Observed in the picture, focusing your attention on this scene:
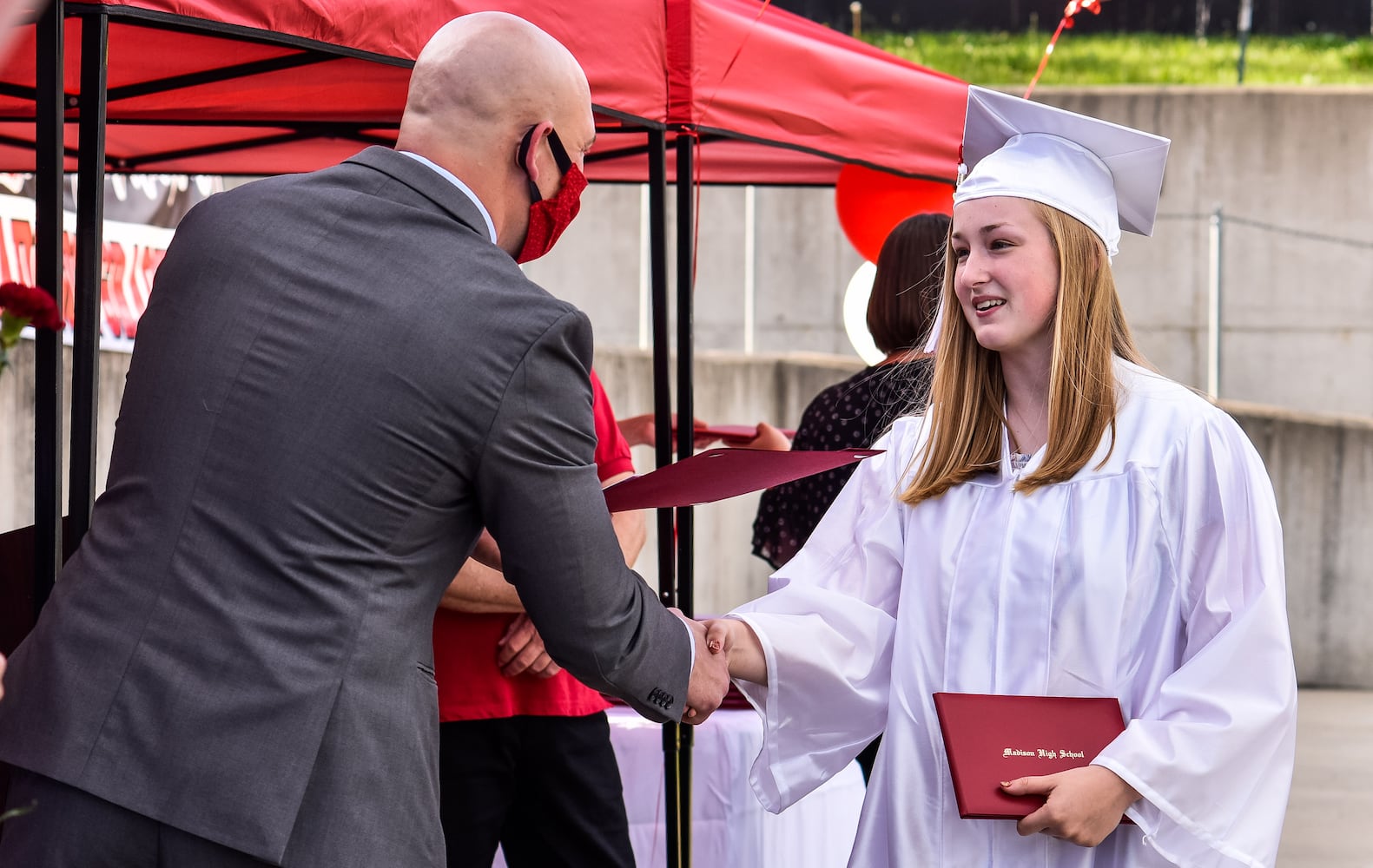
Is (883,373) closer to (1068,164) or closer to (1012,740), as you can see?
(1068,164)

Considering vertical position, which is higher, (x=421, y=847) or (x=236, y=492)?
(x=236, y=492)

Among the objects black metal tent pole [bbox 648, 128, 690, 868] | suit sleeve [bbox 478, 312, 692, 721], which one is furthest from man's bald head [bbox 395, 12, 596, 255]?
black metal tent pole [bbox 648, 128, 690, 868]

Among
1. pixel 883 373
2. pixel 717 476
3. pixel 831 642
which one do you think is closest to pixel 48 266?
pixel 717 476

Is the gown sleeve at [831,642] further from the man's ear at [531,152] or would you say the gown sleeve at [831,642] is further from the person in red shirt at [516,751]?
the man's ear at [531,152]

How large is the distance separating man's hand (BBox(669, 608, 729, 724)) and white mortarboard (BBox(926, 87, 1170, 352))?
2.76ft

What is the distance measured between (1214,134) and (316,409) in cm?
1045

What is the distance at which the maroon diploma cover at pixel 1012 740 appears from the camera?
1.97 m

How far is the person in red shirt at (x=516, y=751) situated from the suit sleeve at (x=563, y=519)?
0.87m

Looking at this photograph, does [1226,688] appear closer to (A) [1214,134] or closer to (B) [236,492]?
(B) [236,492]

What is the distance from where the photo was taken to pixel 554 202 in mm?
2096

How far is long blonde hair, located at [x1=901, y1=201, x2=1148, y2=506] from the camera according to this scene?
217cm

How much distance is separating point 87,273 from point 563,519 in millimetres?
973

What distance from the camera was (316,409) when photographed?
171 centimetres

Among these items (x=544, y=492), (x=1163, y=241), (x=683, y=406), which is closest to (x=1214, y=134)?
(x=1163, y=241)
